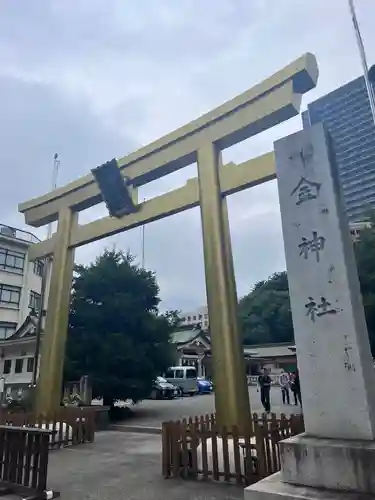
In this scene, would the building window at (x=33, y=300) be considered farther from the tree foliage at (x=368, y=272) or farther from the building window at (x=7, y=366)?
the tree foliage at (x=368, y=272)

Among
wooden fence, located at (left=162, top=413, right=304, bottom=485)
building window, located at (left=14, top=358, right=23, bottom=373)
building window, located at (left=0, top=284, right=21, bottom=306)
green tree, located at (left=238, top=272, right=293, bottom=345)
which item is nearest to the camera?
wooden fence, located at (left=162, top=413, right=304, bottom=485)

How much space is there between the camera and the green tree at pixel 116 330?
13.5 meters

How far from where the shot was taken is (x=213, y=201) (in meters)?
7.60

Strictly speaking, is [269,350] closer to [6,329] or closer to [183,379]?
[183,379]

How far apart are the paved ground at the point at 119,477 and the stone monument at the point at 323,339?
6.14 feet

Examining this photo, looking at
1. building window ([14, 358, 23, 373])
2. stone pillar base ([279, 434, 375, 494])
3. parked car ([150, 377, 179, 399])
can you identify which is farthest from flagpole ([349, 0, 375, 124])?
building window ([14, 358, 23, 373])

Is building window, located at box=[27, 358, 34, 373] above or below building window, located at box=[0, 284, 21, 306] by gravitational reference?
below

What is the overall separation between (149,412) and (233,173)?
12.9m

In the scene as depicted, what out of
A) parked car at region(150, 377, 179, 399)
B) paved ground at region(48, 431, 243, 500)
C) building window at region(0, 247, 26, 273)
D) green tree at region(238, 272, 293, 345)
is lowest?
paved ground at region(48, 431, 243, 500)

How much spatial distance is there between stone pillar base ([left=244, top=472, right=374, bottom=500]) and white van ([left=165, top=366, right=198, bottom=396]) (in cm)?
2527

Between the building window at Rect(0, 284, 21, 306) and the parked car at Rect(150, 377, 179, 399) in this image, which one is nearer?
the parked car at Rect(150, 377, 179, 399)

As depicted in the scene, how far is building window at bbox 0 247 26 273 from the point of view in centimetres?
3027

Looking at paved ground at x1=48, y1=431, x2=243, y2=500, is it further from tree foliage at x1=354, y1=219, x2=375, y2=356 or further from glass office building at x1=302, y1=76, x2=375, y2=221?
glass office building at x1=302, y1=76, x2=375, y2=221

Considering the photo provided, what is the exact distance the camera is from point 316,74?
7098mm
